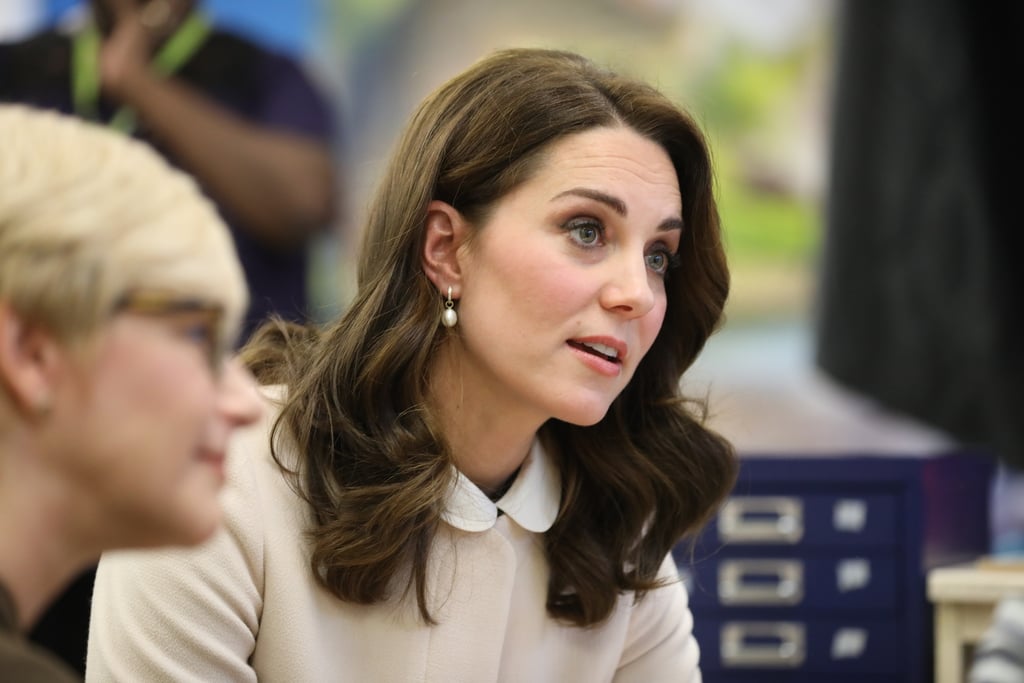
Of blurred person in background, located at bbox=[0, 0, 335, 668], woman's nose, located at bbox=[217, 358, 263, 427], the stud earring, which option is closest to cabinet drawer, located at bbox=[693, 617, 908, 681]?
blurred person in background, located at bbox=[0, 0, 335, 668]

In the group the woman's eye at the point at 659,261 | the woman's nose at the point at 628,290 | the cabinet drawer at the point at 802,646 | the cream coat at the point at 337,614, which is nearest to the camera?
the cream coat at the point at 337,614

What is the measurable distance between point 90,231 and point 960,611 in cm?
194

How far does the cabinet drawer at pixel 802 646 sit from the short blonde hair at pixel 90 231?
1916mm

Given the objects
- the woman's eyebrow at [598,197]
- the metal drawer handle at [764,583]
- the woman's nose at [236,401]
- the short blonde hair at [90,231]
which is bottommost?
the metal drawer handle at [764,583]

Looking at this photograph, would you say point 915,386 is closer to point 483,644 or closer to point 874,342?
point 874,342

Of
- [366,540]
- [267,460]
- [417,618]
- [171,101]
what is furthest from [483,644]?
[171,101]

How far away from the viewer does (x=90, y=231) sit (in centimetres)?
81

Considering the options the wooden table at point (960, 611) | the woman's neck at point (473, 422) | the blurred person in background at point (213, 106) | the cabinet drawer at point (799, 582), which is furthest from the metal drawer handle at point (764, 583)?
the blurred person in background at point (213, 106)

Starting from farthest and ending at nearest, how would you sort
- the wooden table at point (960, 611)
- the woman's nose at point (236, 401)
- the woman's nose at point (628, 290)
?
the wooden table at point (960, 611) → the woman's nose at point (628, 290) → the woman's nose at point (236, 401)

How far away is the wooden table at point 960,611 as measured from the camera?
2293 millimetres

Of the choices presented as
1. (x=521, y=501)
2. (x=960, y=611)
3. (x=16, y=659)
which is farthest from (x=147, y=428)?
(x=960, y=611)

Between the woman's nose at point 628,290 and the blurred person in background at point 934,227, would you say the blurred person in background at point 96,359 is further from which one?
the blurred person in background at point 934,227

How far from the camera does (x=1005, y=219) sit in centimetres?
313

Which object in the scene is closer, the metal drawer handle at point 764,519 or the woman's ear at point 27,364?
the woman's ear at point 27,364
